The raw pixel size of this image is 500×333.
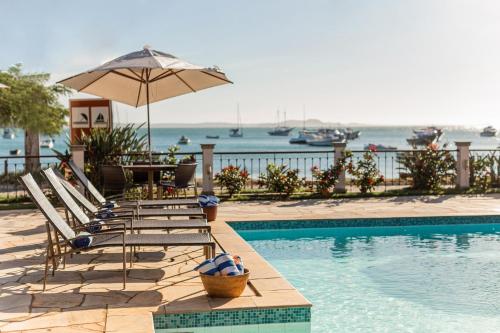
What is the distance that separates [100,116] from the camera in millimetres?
14133

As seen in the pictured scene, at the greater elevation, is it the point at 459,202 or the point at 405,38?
the point at 405,38

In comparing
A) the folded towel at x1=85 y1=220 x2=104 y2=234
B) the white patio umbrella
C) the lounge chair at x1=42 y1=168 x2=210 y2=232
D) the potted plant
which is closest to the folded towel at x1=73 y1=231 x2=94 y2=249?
the folded towel at x1=85 y1=220 x2=104 y2=234

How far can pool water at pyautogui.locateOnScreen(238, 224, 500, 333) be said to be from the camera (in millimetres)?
5363

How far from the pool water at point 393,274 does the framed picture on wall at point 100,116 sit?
620cm

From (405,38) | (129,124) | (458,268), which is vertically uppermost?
(405,38)

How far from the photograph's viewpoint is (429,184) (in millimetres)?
13148

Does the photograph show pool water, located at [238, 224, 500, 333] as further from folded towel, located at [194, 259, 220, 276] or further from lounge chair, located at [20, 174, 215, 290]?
lounge chair, located at [20, 174, 215, 290]

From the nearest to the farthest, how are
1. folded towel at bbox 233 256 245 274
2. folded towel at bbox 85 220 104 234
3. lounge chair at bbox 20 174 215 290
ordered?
1. folded towel at bbox 233 256 245 274
2. lounge chair at bbox 20 174 215 290
3. folded towel at bbox 85 220 104 234

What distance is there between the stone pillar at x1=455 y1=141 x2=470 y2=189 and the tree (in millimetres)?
15783

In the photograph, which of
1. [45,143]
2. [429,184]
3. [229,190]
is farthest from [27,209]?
[45,143]

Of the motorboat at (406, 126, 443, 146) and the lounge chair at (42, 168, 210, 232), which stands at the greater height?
the motorboat at (406, 126, 443, 146)

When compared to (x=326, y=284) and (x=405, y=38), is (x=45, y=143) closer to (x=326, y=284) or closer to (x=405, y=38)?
(x=405, y=38)

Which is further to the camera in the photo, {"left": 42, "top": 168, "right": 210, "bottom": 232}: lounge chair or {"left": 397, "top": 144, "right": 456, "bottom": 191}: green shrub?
{"left": 397, "top": 144, "right": 456, "bottom": 191}: green shrub

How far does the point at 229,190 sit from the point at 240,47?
41.5ft
